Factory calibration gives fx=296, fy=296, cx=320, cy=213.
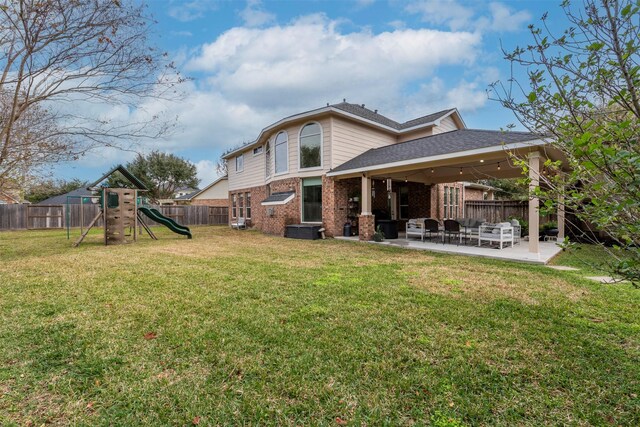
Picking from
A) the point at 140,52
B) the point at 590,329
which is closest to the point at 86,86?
the point at 140,52

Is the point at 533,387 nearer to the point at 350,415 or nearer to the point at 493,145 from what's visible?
the point at 350,415

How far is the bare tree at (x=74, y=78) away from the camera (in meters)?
5.79

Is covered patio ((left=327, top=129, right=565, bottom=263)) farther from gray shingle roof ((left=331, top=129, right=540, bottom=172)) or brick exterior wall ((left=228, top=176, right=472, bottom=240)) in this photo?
brick exterior wall ((left=228, top=176, right=472, bottom=240))

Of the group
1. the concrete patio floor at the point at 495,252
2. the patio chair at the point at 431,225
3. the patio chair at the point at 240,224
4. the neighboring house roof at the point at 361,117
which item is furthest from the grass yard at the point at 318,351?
the patio chair at the point at 240,224

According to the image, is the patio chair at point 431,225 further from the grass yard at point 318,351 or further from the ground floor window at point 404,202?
the grass yard at point 318,351

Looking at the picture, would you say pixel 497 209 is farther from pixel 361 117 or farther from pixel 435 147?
pixel 361 117

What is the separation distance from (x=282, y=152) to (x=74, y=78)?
934cm

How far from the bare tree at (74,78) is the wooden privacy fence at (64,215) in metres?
11.4

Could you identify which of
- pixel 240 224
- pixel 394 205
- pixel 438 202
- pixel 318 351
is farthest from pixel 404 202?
pixel 318 351

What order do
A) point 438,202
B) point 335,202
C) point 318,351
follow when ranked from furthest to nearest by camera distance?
1. point 438,202
2. point 335,202
3. point 318,351

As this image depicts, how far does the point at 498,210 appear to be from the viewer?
1700 cm

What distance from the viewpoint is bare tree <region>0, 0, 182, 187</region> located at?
579cm

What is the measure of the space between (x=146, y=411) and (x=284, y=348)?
4.17ft

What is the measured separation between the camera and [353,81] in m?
16.2
